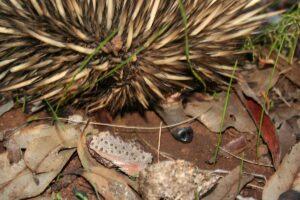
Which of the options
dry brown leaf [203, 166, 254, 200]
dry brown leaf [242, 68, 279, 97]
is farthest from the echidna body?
dry brown leaf [242, 68, 279, 97]

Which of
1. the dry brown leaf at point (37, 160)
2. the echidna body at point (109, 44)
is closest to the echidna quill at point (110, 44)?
the echidna body at point (109, 44)

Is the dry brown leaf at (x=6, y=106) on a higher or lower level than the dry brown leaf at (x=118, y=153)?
higher

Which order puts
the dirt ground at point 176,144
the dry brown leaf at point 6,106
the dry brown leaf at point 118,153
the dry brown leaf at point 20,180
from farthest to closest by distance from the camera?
the dry brown leaf at point 6,106 < the dirt ground at point 176,144 < the dry brown leaf at point 118,153 < the dry brown leaf at point 20,180

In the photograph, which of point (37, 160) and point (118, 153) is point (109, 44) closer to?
point (118, 153)

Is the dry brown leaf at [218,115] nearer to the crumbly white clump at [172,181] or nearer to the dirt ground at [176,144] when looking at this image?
the dirt ground at [176,144]

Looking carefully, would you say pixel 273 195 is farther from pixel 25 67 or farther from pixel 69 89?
pixel 25 67

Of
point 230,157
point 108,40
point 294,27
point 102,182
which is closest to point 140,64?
point 108,40
